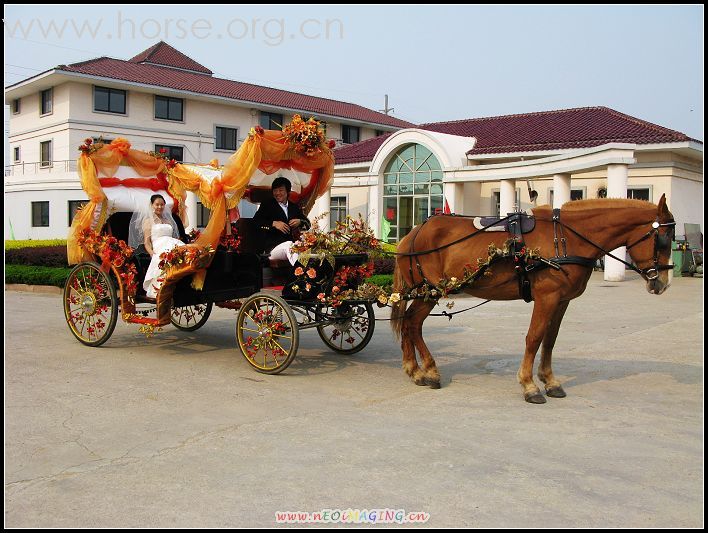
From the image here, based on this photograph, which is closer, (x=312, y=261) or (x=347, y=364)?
(x=312, y=261)

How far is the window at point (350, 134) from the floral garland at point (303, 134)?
37.9 metres

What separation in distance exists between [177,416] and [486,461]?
108 inches

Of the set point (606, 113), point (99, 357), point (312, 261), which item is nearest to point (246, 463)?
point (312, 261)

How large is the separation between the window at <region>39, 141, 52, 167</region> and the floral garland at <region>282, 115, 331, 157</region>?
32.0 metres

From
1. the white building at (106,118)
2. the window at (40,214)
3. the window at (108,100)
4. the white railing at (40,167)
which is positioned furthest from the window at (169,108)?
the window at (40,214)

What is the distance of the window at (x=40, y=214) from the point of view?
109 feet

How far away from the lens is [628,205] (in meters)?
6.71

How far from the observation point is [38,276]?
16859 mm

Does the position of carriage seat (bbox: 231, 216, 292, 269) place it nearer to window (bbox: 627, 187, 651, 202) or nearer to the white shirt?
the white shirt

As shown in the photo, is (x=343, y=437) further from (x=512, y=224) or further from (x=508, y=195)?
(x=508, y=195)

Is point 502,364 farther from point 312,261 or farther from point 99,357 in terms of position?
point 99,357

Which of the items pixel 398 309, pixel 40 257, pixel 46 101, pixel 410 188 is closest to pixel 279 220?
pixel 398 309

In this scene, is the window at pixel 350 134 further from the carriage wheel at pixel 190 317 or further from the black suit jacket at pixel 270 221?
the black suit jacket at pixel 270 221

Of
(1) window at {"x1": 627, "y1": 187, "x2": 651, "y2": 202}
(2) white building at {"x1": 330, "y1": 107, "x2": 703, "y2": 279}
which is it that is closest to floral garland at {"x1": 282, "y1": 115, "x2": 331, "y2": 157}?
(2) white building at {"x1": 330, "y1": 107, "x2": 703, "y2": 279}
